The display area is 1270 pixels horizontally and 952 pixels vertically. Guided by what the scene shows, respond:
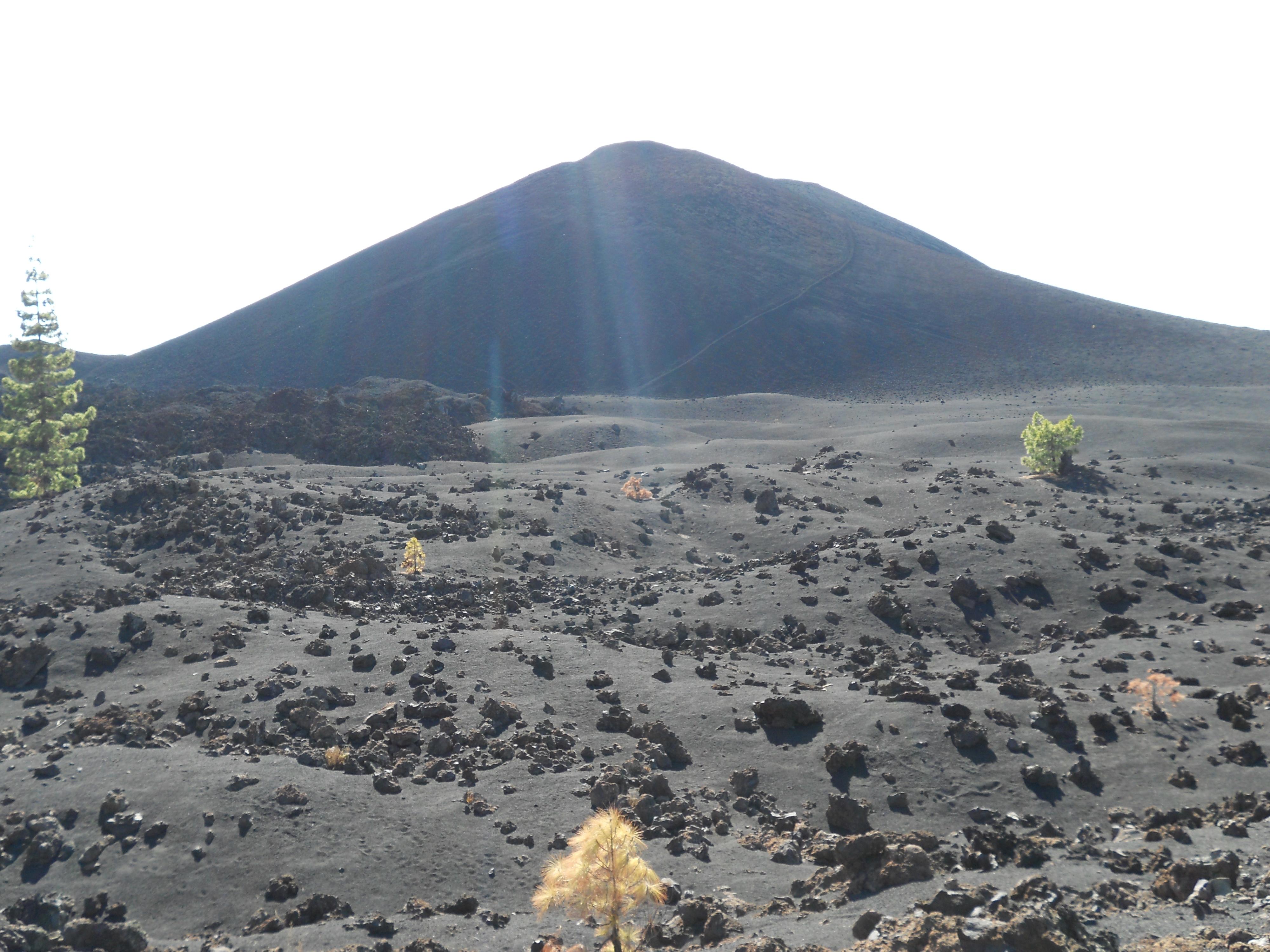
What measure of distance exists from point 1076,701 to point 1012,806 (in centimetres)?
359

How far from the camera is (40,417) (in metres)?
37.6

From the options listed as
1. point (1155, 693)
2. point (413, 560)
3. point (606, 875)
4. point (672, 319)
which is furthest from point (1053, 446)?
point (672, 319)

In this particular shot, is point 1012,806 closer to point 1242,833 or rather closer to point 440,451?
point 1242,833

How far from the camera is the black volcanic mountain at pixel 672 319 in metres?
70.3

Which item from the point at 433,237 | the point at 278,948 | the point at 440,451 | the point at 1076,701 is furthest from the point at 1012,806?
the point at 433,237

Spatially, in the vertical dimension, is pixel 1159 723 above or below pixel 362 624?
below

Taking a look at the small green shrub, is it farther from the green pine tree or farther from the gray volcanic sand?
the green pine tree

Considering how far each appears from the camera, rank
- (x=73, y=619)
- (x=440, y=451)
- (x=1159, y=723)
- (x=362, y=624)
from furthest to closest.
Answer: (x=440, y=451) < (x=362, y=624) < (x=73, y=619) < (x=1159, y=723)

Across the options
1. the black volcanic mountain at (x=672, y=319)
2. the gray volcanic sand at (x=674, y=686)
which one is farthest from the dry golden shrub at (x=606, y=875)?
the black volcanic mountain at (x=672, y=319)

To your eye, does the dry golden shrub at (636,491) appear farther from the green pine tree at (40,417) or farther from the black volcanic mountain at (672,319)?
the black volcanic mountain at (672,319)

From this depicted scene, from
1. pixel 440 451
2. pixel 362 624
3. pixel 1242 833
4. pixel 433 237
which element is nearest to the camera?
pixel 1242 833

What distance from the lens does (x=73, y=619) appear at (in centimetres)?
1769

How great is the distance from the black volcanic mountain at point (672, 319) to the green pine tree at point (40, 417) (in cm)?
3428

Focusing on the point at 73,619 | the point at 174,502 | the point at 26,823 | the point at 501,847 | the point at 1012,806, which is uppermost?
the point at 174,502
